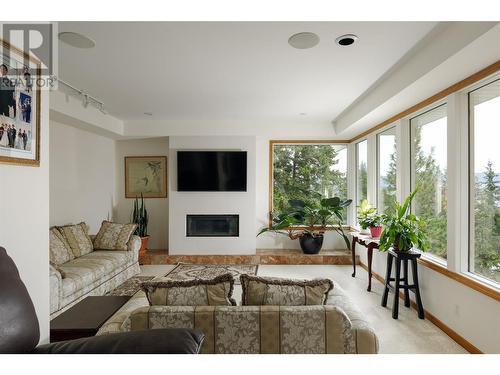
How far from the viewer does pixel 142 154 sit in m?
6.07

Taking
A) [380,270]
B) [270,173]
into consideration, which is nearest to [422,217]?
[380,270]

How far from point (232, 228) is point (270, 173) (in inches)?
53.7

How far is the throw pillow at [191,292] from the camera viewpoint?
1.67m

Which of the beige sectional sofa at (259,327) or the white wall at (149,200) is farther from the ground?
the white wall at (149,200)

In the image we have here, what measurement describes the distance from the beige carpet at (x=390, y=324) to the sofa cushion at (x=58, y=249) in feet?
4.22

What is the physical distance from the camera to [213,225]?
5.68 m

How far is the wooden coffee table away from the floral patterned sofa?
89cm

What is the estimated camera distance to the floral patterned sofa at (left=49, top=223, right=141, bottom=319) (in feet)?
10.1

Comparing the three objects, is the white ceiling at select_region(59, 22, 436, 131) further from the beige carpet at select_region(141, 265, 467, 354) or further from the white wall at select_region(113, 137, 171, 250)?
the beige carpet at select_region(141, 265, 467, 354)

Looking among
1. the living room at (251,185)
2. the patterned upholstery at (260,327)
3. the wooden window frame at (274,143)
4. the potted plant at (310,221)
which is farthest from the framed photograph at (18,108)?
the wooden window frame at (274,143)

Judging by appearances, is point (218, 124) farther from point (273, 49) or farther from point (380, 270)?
point (380, 270)

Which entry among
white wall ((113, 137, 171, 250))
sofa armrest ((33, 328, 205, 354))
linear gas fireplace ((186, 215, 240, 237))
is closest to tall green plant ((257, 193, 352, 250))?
linear gas fireplace ((186, 215, 240, 237))

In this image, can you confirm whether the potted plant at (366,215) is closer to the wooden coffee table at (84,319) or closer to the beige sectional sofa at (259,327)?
the beige sectional sofa at (259,327)

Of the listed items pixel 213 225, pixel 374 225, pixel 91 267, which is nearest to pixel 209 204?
pixel 213 225
